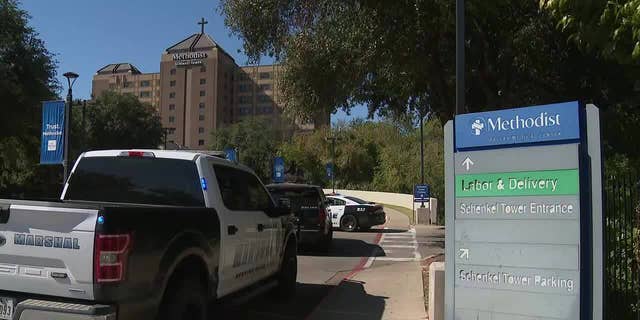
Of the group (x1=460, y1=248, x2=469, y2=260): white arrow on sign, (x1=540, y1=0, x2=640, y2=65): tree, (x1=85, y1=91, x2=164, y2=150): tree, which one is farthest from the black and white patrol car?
(x1=85, y1=91, x2=164, y2=150): tree

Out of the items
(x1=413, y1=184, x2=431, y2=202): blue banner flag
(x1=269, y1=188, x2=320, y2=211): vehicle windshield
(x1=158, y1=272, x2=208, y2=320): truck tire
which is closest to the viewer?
(x1=158, y1=272, x2=208, y2=320): truck tire

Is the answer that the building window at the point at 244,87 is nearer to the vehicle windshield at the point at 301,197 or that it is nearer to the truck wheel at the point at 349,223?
the truck wheel at the point at 349,223

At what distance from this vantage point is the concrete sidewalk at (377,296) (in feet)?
27.8

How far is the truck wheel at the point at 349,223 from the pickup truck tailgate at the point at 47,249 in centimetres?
1968

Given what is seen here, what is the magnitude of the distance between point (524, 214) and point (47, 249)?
387cm

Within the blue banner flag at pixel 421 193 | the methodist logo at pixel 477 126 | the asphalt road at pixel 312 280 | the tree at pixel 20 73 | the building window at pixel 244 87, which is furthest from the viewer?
the building window at pixel 244 87

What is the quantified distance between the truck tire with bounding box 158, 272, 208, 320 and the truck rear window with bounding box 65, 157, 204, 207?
95 cm

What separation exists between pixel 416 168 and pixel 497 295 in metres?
44.7

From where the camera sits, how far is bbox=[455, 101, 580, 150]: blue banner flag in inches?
193

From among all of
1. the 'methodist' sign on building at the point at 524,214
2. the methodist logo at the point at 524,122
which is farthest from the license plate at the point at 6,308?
the methodist logo at the point at 524,122

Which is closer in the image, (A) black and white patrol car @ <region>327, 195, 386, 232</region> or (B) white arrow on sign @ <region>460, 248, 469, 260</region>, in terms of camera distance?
(B) white arrow on sign @ <region>460, 248, 469, 260</region>

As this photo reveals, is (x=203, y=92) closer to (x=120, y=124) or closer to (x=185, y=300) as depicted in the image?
(x=120, y=124)

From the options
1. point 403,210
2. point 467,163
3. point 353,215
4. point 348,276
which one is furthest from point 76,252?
point 403,210

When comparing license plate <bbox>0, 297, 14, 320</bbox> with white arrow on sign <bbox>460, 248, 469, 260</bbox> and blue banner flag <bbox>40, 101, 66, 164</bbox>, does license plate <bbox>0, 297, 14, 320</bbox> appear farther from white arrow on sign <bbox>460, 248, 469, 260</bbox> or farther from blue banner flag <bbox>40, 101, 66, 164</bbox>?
blue banner flag <bbox>40, 101, 66, 164</bbox>
